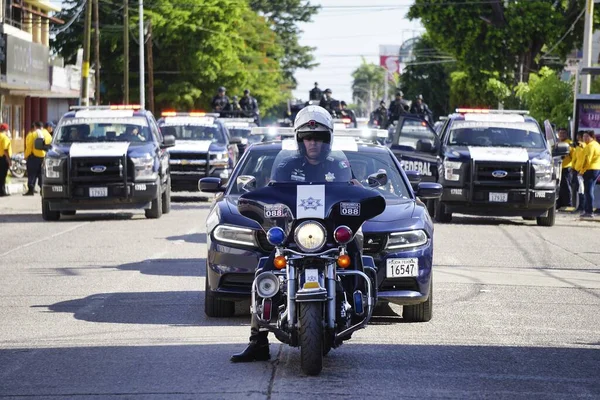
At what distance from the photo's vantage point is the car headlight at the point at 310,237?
8.50m

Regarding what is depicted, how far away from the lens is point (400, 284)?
10852 millimetres

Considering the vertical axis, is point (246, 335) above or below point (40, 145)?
below

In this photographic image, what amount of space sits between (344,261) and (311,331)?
1.95 feet

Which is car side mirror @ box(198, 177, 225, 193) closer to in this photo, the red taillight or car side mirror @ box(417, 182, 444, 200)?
car side mirror @ box(417, 182, 444, 200)

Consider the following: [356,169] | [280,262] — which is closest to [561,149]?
[356,169]

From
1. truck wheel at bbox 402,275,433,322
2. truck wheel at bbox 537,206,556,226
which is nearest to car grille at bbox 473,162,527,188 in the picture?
truck wheel at bbox 537,206,556,226

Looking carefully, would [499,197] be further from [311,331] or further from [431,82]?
[431,82]

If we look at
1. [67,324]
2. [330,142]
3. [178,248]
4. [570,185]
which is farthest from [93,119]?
[330,142]

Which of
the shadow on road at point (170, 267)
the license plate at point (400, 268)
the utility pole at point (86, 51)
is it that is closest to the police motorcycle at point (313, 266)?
the license plate at point (400, 268)

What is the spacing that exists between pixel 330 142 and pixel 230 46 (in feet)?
220

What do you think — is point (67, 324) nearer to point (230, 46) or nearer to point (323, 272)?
point (323, 272)

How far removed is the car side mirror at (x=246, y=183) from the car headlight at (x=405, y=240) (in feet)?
4.99

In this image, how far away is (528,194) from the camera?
2384cm

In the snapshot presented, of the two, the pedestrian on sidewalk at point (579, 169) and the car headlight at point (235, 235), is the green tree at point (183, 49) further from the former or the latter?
the car headlight at point (235, 235)
